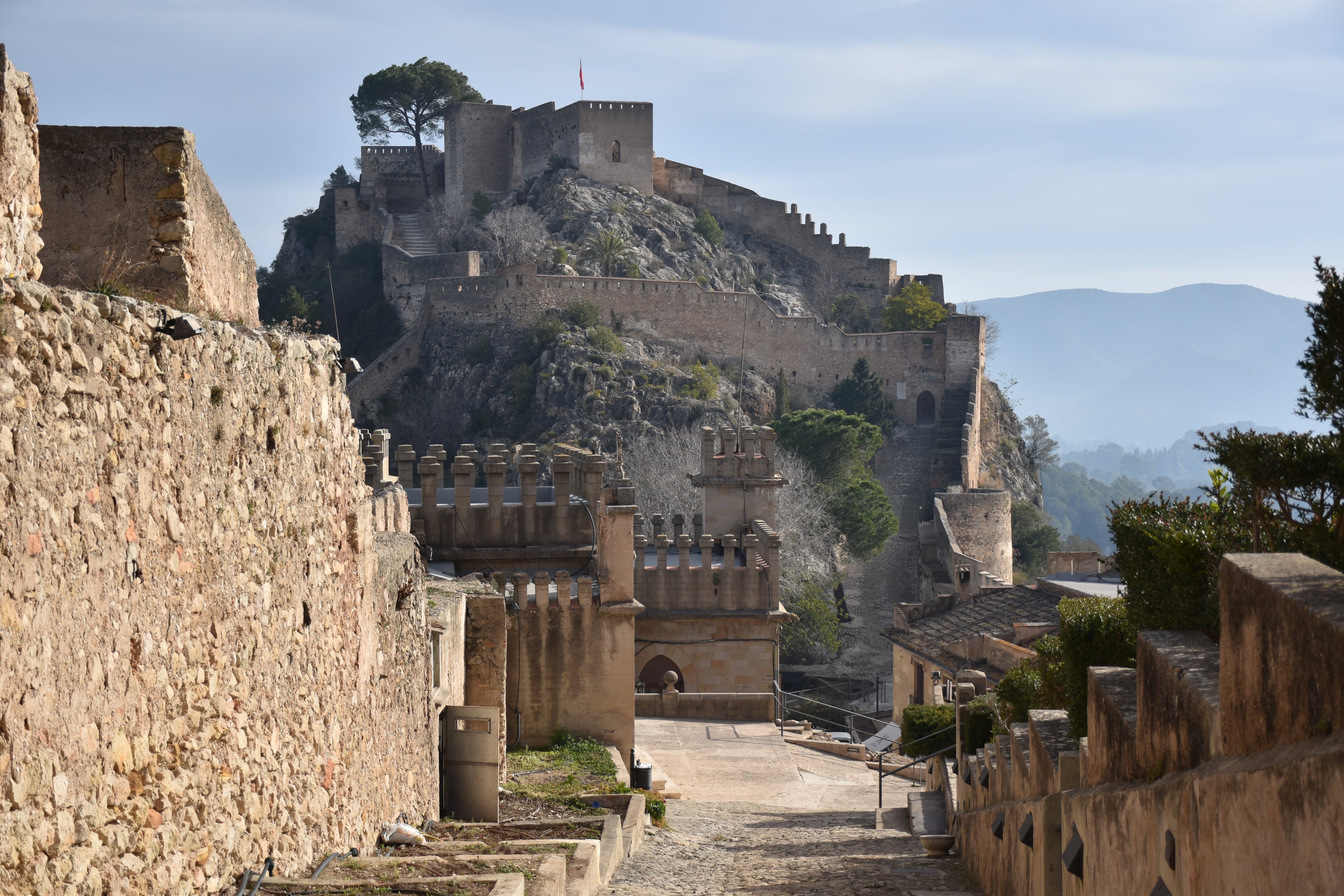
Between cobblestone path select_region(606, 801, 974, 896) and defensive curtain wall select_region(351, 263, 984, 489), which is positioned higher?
defensive curtain wall select_region(351, 263, 984, 489)

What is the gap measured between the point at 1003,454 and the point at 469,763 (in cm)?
4628

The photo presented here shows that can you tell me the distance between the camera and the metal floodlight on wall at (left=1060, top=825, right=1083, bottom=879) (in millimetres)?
4551

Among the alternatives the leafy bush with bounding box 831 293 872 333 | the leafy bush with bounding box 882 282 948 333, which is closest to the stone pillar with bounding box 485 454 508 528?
the leafy bush with bounding box 882 282 948 333

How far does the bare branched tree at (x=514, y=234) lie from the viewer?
162ft

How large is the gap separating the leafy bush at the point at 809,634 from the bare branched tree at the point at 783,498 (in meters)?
0.57

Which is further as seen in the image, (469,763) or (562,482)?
(562,482)

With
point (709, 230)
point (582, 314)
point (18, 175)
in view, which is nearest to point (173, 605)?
point (18, 175)

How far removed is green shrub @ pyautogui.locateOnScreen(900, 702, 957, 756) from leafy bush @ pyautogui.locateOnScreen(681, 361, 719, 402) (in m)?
28.3

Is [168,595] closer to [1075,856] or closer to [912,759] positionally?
[1075,856]

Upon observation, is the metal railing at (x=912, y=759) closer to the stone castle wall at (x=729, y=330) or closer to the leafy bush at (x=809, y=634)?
the leafy bush at (x=809, y=634)

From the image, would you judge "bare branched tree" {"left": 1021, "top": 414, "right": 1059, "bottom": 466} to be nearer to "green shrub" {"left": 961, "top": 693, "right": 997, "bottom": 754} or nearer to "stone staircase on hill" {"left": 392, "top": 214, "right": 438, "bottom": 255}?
"stone staircase on hill" {"left": 392, "top": 214, "right": 438, "bottom": 255}

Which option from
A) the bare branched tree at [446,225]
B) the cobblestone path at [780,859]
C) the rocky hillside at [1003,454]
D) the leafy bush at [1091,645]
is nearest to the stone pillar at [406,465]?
the cobblestone path at [780,859]

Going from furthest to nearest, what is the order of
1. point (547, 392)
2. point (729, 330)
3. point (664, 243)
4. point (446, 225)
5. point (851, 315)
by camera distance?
point (851, 315) < point (446, 225) < point (664, 243) < point (729, 330) < point (547, 392)

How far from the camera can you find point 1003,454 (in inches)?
2078
